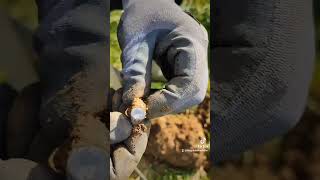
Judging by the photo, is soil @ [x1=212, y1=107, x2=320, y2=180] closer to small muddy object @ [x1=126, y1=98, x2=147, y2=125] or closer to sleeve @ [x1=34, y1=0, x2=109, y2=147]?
small muddy object @ [x1=126, y1=98, x2=147, y2=125]

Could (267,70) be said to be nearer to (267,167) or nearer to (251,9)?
(251,9)

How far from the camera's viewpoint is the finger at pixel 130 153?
194cm

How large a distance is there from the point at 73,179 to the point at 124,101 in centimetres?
33

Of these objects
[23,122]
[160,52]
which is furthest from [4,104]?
[160,52]

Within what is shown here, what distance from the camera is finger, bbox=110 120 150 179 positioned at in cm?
194

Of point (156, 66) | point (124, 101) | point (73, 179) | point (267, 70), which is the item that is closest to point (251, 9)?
point (267, 70)

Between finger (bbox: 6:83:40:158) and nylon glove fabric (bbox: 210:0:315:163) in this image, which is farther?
nylon glove fabric (bbox: 210:0:315:163)

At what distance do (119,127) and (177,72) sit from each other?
0.29 metres

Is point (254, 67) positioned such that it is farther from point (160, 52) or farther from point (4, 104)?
point (4, 104)

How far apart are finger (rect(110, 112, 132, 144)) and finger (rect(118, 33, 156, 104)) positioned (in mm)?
61

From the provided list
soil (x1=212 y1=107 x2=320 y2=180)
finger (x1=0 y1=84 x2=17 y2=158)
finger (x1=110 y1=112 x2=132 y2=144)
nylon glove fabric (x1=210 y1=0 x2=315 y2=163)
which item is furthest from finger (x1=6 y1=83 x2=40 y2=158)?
soil (x1=212 y1=107 x2=320 y2=180)

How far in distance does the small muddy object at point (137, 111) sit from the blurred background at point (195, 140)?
65 millimetres

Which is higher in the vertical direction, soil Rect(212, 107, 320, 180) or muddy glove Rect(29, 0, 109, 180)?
muddy glove Rect(29, 0, 109, 180)

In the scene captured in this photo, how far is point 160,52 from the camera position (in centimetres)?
198
